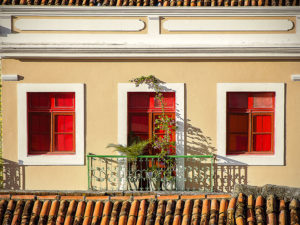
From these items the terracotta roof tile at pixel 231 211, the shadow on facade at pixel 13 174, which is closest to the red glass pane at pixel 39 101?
the shadow on facade at pixel 13 174

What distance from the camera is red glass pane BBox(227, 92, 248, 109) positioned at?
30.9ft

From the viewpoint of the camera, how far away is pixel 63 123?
9.48 m

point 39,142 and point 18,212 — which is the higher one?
point 39,142

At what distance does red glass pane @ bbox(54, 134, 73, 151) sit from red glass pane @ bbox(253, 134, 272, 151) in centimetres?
463

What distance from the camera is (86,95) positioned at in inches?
367

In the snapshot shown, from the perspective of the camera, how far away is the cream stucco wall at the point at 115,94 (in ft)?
30.4

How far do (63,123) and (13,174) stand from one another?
5.74 feet

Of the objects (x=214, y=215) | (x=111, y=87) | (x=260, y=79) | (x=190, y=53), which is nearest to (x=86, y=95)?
(x=111, y=87)

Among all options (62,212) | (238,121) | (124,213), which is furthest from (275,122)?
(62,212)

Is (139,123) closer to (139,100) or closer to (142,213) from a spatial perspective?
(139,100)

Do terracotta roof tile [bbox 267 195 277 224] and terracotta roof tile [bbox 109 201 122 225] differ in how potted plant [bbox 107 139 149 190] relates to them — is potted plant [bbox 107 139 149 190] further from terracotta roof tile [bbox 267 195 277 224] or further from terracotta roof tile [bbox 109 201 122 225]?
terracotta roof tile [bbox 267 195 277 224]

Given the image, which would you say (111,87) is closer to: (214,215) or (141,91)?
(141,91)

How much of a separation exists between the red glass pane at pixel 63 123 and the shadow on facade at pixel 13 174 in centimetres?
131

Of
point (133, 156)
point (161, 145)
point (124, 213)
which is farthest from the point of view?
point (161, 145)
